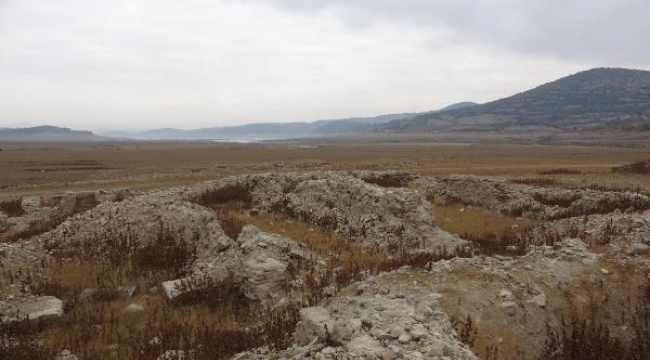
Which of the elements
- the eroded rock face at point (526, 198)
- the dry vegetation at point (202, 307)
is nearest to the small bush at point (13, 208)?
the dry vegetation at point (202, 307)

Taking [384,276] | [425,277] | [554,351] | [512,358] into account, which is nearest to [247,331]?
[384,276]

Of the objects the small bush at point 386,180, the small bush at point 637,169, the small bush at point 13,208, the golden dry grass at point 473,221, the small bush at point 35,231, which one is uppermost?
the small bush at point 386,180

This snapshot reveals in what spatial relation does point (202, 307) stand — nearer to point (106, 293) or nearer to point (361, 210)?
point (106, 293)

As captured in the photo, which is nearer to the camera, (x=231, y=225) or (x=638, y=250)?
(x=638, y=250)

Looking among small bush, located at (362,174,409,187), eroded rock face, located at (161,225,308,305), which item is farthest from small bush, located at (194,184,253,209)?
small bush, located at (362,174,409,187)

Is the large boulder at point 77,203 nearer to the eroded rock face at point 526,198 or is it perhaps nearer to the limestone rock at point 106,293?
the limestone rock at point 106,293

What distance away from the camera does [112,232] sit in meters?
18.0

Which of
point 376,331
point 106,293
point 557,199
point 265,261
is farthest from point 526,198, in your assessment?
point 106,293

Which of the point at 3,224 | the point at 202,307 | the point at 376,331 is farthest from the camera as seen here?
the point at 3,224

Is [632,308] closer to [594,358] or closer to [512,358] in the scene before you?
[594,358]

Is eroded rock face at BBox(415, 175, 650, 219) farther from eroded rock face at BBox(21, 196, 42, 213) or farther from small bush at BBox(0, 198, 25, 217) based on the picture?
small bush at BBox(0, 198, 25, 217)

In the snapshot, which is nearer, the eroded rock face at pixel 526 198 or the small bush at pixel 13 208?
the eroded rock face at pixel 526 198

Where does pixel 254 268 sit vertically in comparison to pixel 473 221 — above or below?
above

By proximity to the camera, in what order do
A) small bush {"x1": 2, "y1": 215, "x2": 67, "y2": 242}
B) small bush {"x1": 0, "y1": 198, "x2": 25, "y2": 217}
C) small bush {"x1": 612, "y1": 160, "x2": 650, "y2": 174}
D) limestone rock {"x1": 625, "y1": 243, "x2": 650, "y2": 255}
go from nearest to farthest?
limestone rock {"x1": 625, "y1": 243, "x2": 650, "y2": 255} → small bush {"x1": 2, "y1": 215, "x2": 67, "y2": 242} → small bush {"x1": 0, "y1": 198, "x2": 25, "y2": 217} → small bush {"x1": 612, "y1": 160, "x2": 650, "y2": 174}
